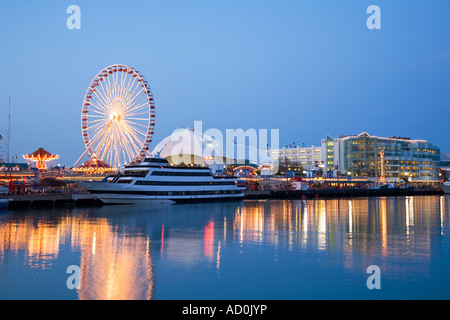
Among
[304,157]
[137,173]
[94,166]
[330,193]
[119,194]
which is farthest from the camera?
[304,157]

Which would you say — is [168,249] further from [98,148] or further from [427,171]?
[427,171]

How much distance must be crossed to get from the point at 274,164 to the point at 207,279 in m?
169

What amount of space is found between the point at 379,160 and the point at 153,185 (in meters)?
109

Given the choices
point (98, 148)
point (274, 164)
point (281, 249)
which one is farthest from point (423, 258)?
point (274, 164)

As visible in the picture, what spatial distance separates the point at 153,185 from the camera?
64.7 m

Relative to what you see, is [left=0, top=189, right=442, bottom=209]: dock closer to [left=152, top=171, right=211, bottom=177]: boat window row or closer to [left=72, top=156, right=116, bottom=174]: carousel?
[left=152, top=171, right=211, bottom=177]: boat window row

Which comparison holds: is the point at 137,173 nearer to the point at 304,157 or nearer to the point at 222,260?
the point at 222,260

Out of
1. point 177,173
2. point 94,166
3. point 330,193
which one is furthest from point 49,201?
point 330,193

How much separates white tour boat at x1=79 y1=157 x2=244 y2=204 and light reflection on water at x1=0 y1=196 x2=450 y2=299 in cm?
2234

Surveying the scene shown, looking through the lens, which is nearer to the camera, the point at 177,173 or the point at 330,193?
the point at 177,173

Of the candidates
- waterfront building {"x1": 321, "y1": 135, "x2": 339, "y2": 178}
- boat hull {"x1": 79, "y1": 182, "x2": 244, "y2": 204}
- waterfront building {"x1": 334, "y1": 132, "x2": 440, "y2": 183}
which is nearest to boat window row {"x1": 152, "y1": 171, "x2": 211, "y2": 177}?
boat hull {"x1": 79, "y1": 182, "x2": 244, "y2": 204}

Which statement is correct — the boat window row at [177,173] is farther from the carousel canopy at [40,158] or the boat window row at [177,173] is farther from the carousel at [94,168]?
the carousel canopy at [40,158]

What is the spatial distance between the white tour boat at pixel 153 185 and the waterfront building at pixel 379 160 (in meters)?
93.7

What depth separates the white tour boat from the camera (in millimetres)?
62656
